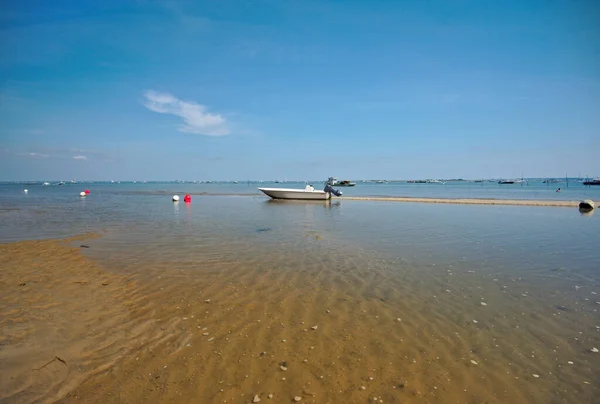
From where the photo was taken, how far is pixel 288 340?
534 cm

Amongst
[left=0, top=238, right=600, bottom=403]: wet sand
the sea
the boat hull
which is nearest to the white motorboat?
the boat hull

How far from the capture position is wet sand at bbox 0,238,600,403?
13.4 ft

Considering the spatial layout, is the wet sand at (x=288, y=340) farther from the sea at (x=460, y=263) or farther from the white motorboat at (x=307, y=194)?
the white motorboat at (x=307, y=194)

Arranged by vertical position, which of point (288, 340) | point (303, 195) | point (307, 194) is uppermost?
point (307, 194)

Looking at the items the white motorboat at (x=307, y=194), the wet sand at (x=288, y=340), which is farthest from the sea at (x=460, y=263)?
the white motorboat at (x=307, y=194)

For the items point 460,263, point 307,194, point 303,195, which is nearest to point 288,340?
point 460,263

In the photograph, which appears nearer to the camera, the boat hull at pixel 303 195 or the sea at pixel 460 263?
the sea at pixel 460 263

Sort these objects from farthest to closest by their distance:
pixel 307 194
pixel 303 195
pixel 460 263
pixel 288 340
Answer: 1. pixel 303 195
2. pixel 307 194
3. pixel 460 263
4. pixel 288 340

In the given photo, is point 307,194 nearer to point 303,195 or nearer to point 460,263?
point 303,195

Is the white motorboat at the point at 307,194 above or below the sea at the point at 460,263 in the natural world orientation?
above

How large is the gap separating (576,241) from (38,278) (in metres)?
20.4

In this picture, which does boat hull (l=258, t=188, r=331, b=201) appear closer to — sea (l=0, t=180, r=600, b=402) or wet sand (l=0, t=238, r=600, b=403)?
sea (l=0, t=180, r=600, b=402)

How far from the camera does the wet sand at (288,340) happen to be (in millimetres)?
4074

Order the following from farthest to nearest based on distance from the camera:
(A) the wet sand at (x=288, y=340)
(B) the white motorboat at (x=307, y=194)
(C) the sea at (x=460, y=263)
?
(B) the white motorboat at (x=307, y=194)
(C) the sea at (x=460, y=263)
(A) the wet sand at (x=288, y=340)
